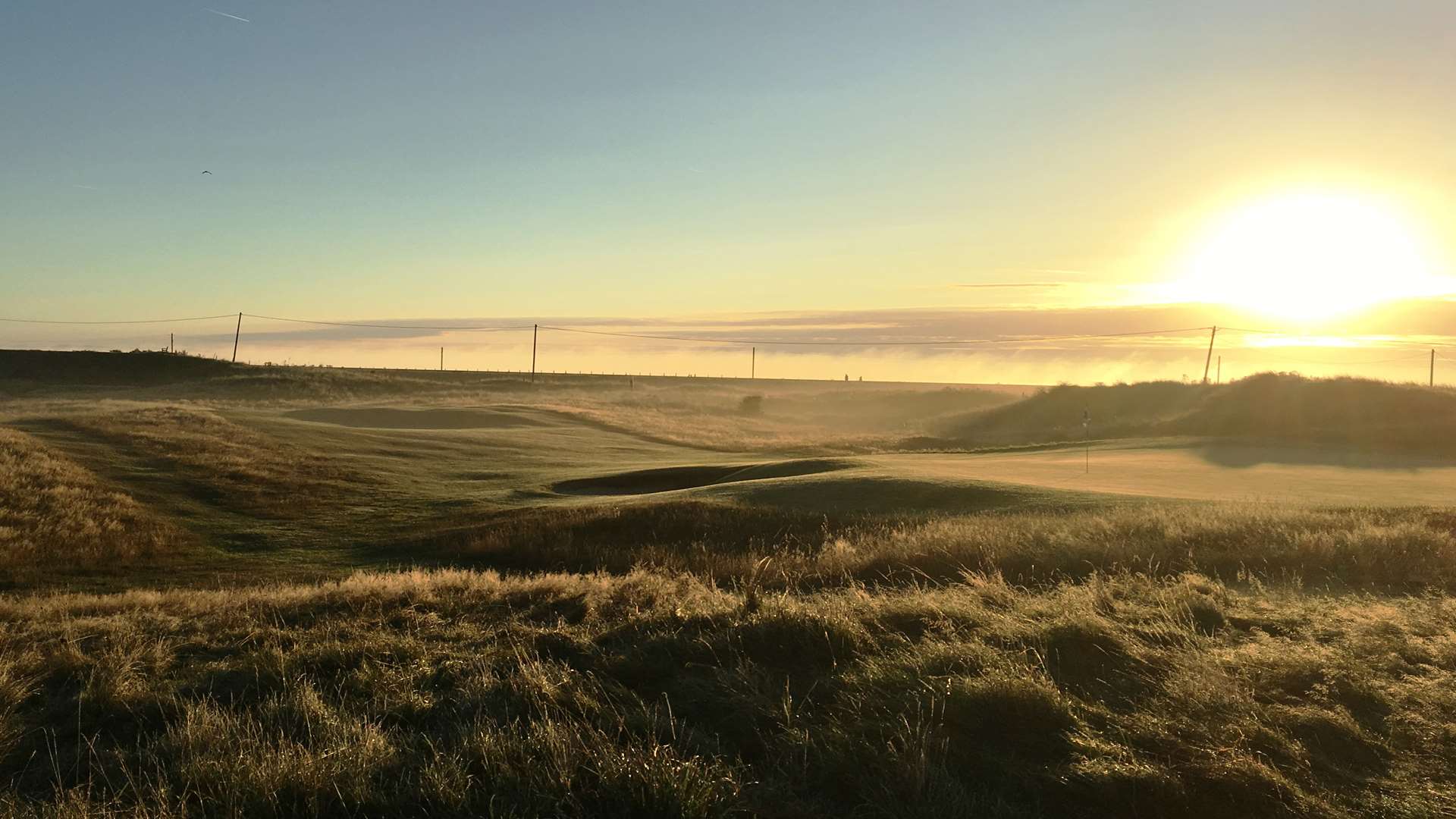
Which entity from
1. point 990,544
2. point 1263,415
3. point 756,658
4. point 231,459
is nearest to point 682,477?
point 231,459

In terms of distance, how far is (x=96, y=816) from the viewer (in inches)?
203

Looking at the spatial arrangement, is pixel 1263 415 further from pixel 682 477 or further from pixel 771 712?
pixel 771 712

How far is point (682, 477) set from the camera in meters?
33.9

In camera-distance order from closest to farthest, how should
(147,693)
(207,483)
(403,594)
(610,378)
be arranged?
(147,693), (403,594), (207,483), (610,378)

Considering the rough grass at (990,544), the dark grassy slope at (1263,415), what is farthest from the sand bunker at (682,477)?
the dark grassy slope at (1263,415)

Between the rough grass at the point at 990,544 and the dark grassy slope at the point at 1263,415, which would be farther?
the dark grassy slope at the point at 1263,415

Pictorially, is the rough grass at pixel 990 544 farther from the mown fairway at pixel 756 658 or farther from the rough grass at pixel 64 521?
the rough grass at pixel 64 521

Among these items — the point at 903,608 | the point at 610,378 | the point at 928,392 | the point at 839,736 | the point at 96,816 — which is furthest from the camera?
the point at 610,378

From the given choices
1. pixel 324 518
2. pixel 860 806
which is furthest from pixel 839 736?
pixel 324 518

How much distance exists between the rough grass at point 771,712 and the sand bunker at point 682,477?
21.2 meters

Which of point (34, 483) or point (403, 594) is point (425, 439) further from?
point (403, 594)

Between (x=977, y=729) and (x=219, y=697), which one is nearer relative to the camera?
(x=977, y=729)

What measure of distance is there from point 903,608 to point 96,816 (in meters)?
6.62

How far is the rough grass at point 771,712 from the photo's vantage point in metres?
5.39
